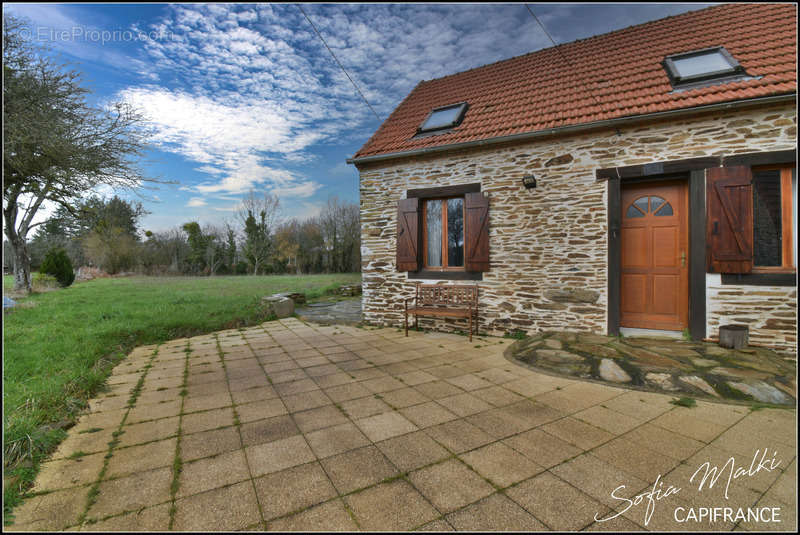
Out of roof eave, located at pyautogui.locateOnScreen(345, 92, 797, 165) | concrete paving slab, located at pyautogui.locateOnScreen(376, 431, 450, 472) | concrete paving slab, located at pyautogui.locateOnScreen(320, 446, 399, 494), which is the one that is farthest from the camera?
roof eave, located at pyautogui.locateOnScreen(345, 92, 797, 165)

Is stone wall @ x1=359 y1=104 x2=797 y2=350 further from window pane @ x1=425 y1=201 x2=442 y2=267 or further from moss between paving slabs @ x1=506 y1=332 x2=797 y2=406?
moss between paving slabs @ x1=506 y1=332 x2=797 y2=406

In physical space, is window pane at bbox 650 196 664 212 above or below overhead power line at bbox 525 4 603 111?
below

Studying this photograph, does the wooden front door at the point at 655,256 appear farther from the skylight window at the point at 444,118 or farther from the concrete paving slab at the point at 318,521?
the concrete paving slab at the point at 318,521

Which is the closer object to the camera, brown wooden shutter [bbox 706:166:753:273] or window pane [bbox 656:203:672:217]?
brown wooden shutter [bbox 706:166:753:273]

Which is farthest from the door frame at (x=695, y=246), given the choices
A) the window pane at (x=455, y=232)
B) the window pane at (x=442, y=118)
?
the window pane at (x=442, y=118)

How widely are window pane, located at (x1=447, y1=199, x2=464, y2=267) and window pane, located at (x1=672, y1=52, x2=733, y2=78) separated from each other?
368 centimetres

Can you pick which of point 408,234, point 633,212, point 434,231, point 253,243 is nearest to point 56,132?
point 408,234

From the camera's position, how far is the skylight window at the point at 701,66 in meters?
4.46

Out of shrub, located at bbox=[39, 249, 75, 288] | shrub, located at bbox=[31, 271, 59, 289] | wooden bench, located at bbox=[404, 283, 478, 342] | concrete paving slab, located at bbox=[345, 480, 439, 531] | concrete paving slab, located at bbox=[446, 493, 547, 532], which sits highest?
shrub, located at bbox=[39, 249, 75, 288]

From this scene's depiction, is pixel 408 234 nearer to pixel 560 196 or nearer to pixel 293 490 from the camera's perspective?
pixel 560 196

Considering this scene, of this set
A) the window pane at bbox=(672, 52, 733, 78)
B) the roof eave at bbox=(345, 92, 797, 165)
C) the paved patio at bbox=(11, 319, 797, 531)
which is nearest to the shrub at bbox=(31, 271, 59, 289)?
the paved patio at bbox=(11, 319, 797, 531)

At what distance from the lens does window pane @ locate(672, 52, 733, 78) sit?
15.2 feet

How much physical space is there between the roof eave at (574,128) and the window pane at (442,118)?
34.6 inches

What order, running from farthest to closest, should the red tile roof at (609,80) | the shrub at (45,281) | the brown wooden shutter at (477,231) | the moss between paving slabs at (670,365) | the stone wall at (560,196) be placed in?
the shrub at (45,281) < the brown wooden shutter at (477,231) < the red tile roof at (609,80) < the stone wall at (560,196) < the moss between paving slabs at (670,365)
